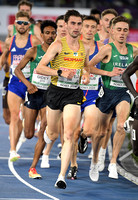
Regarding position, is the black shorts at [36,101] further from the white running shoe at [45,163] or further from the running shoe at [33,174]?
the running shoe at [33,174]

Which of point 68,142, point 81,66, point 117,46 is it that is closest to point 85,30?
point 117,46

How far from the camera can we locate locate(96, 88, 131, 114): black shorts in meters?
9.45

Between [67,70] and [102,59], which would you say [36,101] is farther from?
[67,70]

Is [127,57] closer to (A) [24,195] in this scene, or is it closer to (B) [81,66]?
(B) [81,66]

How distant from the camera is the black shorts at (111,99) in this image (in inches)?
372

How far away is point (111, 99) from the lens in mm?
9484

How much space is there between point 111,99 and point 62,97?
1186 mm

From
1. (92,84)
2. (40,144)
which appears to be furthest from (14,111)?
(40,144)

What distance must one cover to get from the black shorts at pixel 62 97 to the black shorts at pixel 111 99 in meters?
0.98

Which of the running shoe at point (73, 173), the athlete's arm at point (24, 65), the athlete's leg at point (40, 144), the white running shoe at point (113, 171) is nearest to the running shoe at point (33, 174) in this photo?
the athlete's leg at point (40, 144)

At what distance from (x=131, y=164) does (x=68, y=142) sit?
121 inches

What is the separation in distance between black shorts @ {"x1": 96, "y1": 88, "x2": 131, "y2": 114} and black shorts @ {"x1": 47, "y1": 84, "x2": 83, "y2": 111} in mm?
979

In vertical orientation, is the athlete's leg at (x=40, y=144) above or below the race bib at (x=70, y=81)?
below

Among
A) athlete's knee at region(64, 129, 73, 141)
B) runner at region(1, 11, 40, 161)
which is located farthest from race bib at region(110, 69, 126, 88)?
runner at region(1, 11, 40, 161)
